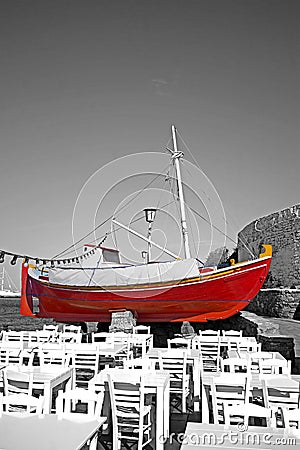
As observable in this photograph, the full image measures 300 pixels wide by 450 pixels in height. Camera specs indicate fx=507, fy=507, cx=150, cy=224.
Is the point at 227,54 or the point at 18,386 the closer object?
the point at 18,386

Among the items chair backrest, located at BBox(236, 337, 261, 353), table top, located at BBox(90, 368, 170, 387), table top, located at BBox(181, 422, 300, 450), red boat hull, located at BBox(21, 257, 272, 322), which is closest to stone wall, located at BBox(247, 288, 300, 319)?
red boat hull, located at BBox(21, 257, 272, 322)

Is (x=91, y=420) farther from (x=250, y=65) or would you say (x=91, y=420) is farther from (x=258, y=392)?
(x=250, y=65)

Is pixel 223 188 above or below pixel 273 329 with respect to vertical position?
above

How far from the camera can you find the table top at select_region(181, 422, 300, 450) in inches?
100

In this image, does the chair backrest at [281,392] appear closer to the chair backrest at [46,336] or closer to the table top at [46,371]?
the table top at [46,371]

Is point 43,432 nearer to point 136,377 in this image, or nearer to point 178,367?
point 136,377

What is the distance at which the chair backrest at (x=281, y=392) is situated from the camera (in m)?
3.79

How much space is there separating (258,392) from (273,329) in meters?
5.27

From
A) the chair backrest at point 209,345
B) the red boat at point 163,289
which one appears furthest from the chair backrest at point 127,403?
the red boat at point 163,289

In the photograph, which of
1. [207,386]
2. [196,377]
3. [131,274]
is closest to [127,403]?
[207,386]

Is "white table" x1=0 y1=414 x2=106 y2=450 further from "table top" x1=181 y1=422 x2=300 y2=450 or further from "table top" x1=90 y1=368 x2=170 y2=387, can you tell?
"table top" x1=90 y1=368 x2=170 y2=387

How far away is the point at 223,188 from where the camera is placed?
1429 centimetres

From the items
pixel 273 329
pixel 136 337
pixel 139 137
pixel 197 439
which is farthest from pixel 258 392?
pixel 139 137

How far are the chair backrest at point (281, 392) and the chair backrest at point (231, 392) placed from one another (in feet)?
0.49
